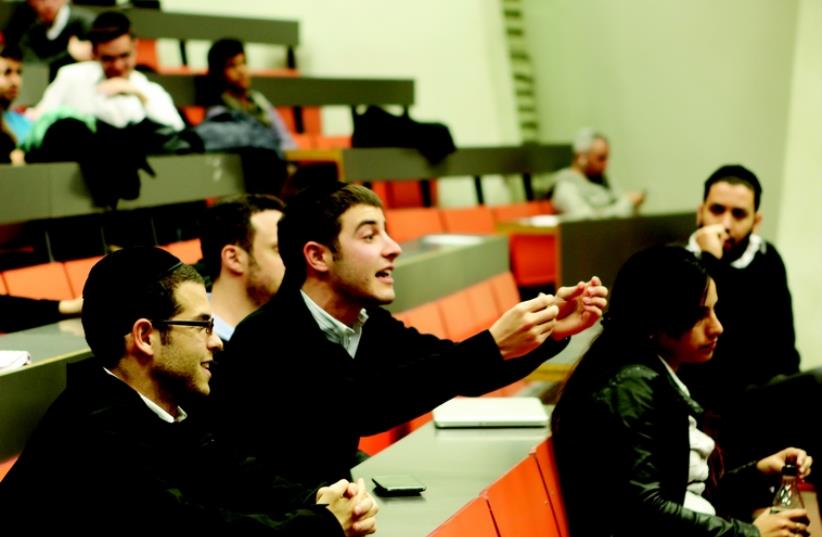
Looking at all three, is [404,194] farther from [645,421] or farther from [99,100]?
[645,421]

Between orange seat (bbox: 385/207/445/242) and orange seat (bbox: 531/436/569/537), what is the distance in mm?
1980

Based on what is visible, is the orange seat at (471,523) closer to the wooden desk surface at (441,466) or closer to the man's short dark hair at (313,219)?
the wooden desk surface at (441,466)

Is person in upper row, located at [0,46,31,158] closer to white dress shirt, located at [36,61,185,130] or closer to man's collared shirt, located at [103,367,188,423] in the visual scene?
white dress shirt, located at [36,61,185,130]

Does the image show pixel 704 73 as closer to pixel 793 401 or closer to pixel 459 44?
pixel 459 44

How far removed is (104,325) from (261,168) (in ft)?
6.50

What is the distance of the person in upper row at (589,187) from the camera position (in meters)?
4.18

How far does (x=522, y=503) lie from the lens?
136cm

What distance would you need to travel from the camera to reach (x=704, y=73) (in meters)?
4.22

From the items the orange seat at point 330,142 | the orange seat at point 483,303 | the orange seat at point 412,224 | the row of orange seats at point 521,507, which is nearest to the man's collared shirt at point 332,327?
the row of orange seats at point 521,507

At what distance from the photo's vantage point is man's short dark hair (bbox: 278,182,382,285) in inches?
57.0

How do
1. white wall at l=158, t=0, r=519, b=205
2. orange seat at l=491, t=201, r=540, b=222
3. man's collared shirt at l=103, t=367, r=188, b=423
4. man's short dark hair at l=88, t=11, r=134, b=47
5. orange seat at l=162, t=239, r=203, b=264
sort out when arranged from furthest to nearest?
white wall at l=158, t=0, r=519, b=205 < orange seat at l=491, t=201, r=540, b=222 < man's short dark hair at l=88, t=11, r=134, b=47 < orange seat at l=162, t=239, r=203, b=264 < man's collared shirt at l=103, t=367, r=188, b=423

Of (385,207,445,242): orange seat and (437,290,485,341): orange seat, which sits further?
(385,207,445,242): orange seat

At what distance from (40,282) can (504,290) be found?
147cm

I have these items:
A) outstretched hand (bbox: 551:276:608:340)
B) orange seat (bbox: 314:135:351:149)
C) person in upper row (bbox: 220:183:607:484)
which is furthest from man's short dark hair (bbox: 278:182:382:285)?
orange seat (bbox: 314:135:351:149)
